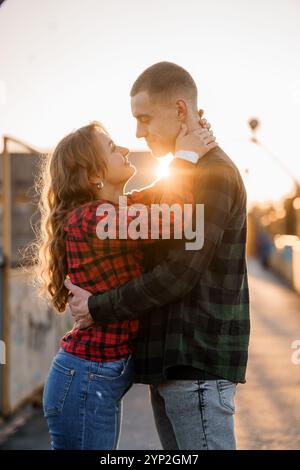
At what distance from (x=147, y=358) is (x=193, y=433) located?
11.7 inches

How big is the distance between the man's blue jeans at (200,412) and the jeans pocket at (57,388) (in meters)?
0.33

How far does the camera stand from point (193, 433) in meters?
2.69

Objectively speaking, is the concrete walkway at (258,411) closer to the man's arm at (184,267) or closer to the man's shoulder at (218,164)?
the man's arm at (184,267)

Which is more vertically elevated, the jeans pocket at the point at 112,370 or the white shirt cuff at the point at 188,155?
the white shirt cuff at the point at 188,155

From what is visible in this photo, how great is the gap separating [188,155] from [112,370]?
80cm

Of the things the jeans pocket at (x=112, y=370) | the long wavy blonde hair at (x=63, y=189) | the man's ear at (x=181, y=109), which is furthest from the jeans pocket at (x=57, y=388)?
the man's ear at (x=181, y=109)

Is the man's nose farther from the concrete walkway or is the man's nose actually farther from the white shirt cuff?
the concrete walkway

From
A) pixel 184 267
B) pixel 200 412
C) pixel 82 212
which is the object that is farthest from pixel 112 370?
pixel 82 212

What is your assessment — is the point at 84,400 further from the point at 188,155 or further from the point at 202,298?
the point at 188,155

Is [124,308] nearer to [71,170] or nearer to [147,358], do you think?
[147,358]

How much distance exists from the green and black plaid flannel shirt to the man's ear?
18 cm

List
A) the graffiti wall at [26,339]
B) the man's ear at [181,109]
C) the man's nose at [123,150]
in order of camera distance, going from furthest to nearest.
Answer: the graffiti wall at [26,339]
the man's nose at [123,150]
the man's ear at [181,109]

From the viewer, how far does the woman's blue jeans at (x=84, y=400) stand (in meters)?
2.75

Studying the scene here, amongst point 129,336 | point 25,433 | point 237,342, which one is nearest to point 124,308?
point 129,336
